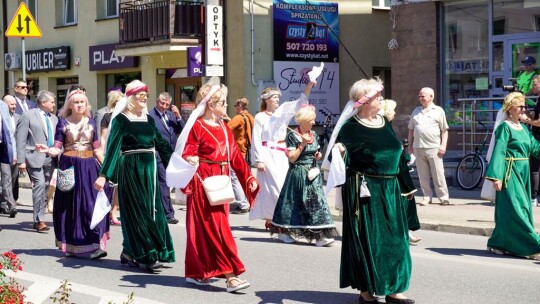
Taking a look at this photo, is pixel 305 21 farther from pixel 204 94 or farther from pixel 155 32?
pixel 204 94

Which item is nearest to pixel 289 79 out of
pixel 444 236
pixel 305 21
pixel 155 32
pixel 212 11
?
pixel 305 21

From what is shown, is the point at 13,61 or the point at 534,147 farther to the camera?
the point at 13,61

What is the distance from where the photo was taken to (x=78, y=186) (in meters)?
11.3

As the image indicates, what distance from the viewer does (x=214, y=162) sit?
9375 mm

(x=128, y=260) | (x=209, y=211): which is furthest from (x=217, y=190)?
(x=128, y=260)

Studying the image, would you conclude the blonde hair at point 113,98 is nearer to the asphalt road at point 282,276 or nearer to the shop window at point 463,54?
the asphalt road at point 282,276

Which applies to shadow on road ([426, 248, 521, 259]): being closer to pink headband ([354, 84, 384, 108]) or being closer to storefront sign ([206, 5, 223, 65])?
pink headband ([354, 84, 384, 108])

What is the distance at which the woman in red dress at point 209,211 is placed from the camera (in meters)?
9.15

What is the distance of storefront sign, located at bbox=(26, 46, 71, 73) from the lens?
3300cm

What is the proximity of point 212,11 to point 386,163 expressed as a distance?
9.93 m

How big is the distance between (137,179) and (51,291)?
1.63 metres

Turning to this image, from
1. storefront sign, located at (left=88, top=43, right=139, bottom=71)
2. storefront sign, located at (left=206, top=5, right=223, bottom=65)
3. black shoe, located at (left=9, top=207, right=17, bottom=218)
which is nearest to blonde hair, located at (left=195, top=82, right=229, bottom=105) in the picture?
black shoe, located at (left=9, top=207, right=17, bottom=218)

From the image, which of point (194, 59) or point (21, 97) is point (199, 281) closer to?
point (21, 97)

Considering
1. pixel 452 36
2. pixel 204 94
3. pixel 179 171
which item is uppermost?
pixel 452 36
